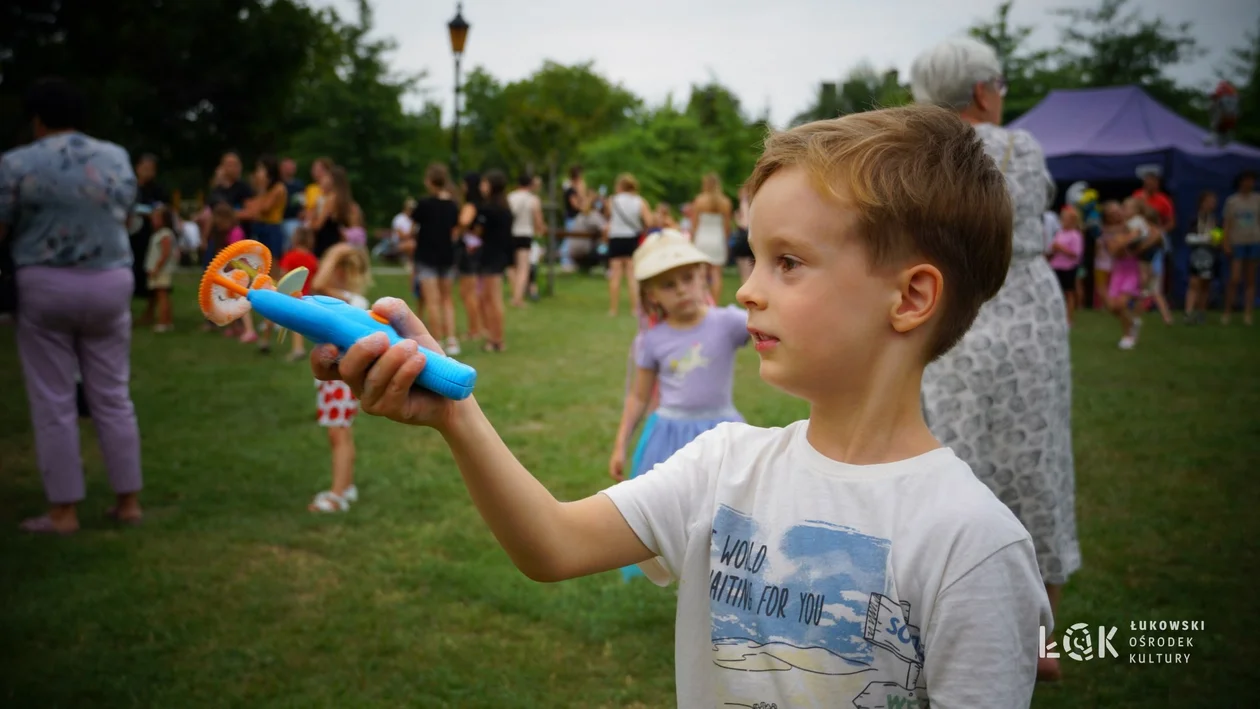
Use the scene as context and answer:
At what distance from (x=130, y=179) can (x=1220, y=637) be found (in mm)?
5981

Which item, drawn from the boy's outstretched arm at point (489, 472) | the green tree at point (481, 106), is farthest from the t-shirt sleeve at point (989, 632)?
the green tree at point (481, 106)

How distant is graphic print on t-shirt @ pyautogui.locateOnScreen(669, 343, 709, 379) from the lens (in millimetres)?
4805

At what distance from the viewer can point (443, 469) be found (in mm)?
6969

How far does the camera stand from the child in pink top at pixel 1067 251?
1559 centimetres

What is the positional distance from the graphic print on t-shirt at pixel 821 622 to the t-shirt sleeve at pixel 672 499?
145mm

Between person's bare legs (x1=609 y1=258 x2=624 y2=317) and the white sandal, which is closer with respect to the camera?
the white sandal

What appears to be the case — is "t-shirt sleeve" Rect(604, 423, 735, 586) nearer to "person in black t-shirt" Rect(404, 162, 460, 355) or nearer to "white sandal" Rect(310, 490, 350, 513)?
"white sandal" Rect(310, 490, 350, 513)

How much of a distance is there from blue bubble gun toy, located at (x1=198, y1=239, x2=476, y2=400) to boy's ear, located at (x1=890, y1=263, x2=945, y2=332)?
2.37ft

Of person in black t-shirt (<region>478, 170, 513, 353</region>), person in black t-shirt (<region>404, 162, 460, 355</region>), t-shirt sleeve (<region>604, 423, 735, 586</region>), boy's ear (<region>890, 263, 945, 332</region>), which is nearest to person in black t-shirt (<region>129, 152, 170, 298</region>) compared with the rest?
person in black t-shirt (<region>404, 162, 460, 355</region>)

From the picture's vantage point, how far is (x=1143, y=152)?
1892 centimetres

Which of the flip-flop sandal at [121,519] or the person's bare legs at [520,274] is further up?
the person's bare legs at [520,274]

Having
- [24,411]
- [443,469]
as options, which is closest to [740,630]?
[443,469]

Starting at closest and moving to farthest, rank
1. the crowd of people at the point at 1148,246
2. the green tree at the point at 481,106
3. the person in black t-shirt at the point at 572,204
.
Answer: the crowd of people at the point at 1148,246 → the person in black t-shirt at the point at 572,204 → the green tree at the point at 481,106

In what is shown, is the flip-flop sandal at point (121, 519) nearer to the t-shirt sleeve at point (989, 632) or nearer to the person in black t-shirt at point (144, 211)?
the t-shirt sleeve at point (989, 632)
